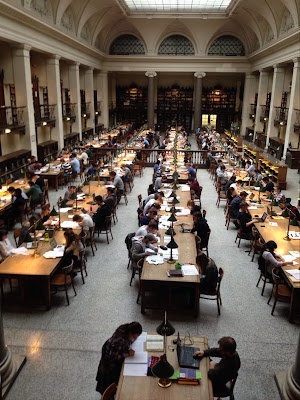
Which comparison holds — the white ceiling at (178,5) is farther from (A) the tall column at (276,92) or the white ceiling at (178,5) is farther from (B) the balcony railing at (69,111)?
(B) the balcony railing at (69,111)

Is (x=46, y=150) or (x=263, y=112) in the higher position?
(x=263, y=112)

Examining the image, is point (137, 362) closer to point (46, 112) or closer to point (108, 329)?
point (108, 329)

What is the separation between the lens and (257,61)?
24344mm

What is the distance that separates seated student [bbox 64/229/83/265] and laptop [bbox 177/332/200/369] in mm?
2855

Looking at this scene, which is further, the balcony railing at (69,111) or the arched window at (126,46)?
the arched window at (126,46)

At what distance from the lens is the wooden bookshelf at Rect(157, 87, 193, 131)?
1193 inches

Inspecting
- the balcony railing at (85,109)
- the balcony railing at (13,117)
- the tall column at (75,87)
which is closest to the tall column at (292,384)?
the balcony railing at (13,117)

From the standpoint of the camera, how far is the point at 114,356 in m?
3.72

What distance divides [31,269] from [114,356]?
2471 mm

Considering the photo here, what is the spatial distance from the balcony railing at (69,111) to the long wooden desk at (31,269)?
15.1m

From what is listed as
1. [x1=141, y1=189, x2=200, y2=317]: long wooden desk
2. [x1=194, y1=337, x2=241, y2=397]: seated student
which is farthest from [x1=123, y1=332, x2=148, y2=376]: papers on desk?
[x1=141, y1=189, x2=200, y2=317]: long wooden desk

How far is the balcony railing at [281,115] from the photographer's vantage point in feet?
60.4

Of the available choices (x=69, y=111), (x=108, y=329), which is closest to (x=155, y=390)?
(x=108, y=329)

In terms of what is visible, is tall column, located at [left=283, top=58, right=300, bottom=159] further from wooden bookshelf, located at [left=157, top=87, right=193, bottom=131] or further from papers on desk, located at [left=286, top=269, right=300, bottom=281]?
wooden bookshelf, located at [left=157, top=87, right=193, bottom=131]
